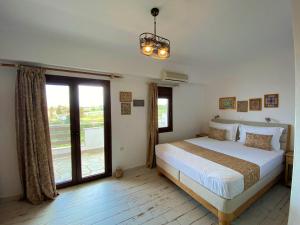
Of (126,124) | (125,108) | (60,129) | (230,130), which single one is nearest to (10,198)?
(60,129)

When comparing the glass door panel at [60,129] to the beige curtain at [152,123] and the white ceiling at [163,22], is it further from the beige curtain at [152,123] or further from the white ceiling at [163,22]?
the beige curtain at [152,123]

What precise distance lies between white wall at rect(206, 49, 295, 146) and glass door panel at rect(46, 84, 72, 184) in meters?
3.87

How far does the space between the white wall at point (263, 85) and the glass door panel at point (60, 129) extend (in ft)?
12.7

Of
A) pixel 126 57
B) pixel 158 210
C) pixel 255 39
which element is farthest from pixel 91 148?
pixel 255 39

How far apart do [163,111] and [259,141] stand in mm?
2181

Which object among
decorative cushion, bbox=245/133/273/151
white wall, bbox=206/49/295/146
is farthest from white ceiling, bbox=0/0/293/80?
decorative cushion, bbox=245/133/273/151

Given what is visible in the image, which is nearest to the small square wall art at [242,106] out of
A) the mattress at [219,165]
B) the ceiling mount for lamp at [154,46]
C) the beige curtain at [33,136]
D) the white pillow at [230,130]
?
the white pillow at [230,130]

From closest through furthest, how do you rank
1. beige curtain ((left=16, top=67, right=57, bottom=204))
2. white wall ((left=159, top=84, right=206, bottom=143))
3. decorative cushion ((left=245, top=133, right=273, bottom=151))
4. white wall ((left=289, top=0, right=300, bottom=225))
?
white wall ((left=289, top=0, right=300, bottom=225)) → beige curtain ((left=16, top=67, right=57, bottom=204)) → decorative cushion ((left=245, top=133, right=273, bottom=151)) → white wall ((left=159, top=84, right=206, bottom=143))

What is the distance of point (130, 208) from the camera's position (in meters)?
2.08

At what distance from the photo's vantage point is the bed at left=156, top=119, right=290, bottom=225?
1696 millimetres

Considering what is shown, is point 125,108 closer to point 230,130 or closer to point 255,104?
point 230,130

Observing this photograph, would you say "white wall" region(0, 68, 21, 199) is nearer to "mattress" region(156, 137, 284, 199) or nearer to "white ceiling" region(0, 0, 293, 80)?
"white ceiling" region(0, 0, 293, 80)

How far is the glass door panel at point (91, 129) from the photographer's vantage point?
9.21 ft

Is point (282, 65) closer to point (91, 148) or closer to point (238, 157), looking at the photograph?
point (238, 157)
